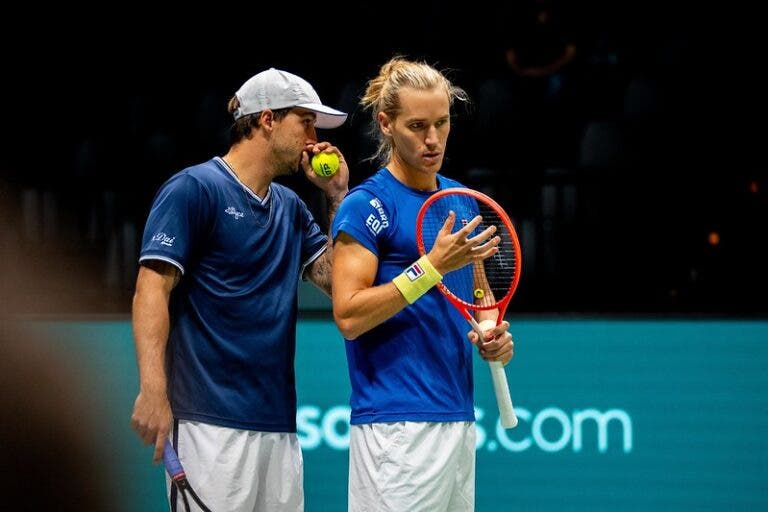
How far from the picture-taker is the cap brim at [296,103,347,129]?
318cm

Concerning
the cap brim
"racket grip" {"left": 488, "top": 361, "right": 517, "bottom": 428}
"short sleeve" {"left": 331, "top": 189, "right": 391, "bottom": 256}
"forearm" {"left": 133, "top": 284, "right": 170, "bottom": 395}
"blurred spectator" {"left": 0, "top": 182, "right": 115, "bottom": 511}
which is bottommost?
"blurred spectator" {"left": 0, "top": 182, "right": 115, "bottom": 511}

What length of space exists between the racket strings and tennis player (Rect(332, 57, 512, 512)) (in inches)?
1.7

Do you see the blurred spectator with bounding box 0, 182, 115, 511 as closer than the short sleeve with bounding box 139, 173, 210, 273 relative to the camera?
No

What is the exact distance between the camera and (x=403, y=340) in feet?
9.21

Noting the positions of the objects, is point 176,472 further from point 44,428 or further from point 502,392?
point 44,428

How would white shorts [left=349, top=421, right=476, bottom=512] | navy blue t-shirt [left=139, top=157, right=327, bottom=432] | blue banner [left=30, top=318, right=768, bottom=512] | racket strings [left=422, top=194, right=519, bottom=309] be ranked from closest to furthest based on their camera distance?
white shorts [left=349, top=421, right=476, bottom=512]
racket strings [left=422, top=194, right=519, bottom=309]
navy blue t-shirt [left=139, top=157, right=327, bottom=432]
blue banner [left=30, top=318, right=768, bottom=512]

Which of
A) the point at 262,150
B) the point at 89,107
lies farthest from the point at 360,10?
the point at 262,150

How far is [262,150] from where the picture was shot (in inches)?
125

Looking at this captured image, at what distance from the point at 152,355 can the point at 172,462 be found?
0.28 meters

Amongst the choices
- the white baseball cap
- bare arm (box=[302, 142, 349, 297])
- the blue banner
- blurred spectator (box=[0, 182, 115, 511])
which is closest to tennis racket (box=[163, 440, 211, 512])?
bare arm (box=[302, 142, 349, 297])

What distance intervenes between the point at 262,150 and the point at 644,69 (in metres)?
4.05

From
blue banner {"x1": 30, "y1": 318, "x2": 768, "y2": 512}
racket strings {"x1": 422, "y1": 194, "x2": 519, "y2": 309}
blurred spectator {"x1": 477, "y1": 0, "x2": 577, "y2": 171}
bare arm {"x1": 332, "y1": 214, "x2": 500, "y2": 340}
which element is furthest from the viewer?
blurred spectator {"x1": 477, "y1": 0, "x2": 577, "y2": 171}

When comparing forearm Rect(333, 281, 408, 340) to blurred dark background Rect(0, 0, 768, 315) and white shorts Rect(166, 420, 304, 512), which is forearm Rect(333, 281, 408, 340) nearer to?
white shorts Rect(166, 420, 304, 512)

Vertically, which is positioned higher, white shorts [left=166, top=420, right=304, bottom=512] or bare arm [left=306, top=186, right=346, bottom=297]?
bare arm [left=306, top=186, right=346, bottom=297]
